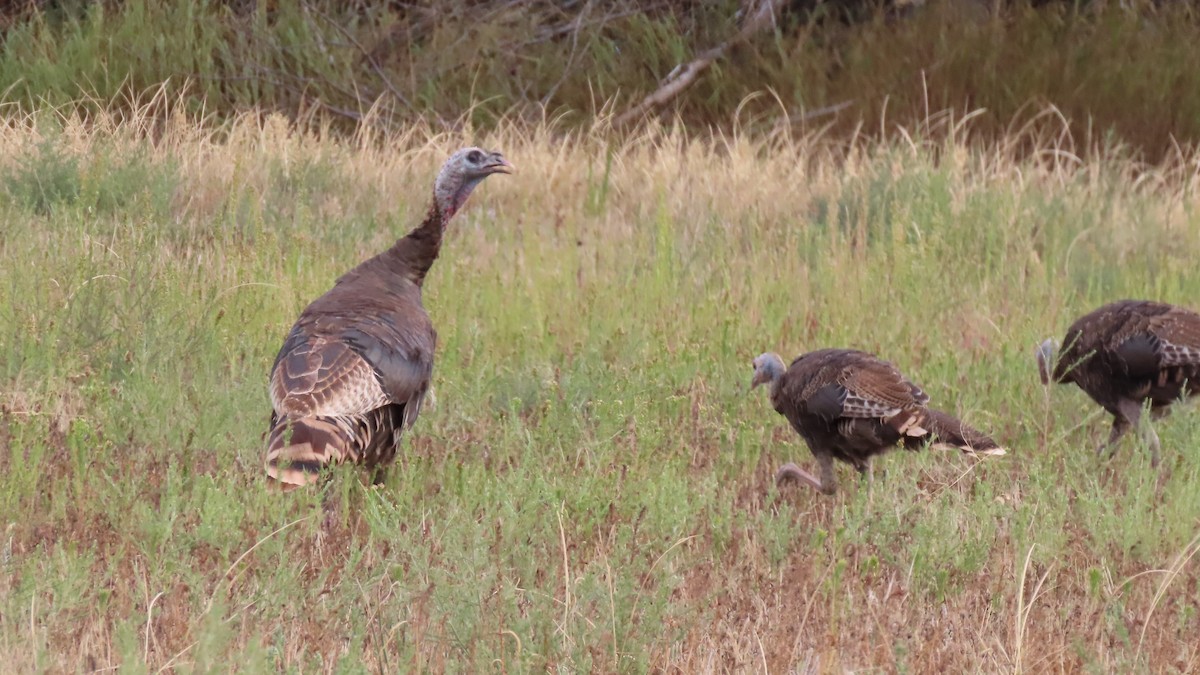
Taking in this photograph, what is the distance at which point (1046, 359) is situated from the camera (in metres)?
6.96

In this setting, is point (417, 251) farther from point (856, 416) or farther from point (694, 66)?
point (694, 66)

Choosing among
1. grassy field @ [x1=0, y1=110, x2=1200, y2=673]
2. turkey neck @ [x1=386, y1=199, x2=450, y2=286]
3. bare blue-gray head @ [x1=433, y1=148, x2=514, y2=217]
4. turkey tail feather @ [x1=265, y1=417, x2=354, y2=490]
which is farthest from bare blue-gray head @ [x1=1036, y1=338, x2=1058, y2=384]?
turkey tail feather @ [x1=265, y1=417, x2=354, y2=490]

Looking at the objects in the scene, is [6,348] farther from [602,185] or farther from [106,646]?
[602,185]

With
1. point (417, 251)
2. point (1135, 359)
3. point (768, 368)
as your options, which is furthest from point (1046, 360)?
point (417, 251)

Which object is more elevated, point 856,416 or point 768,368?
point 856,416

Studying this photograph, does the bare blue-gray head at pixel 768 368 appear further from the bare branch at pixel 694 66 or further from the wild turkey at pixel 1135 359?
the bare branch at pixel 694 66

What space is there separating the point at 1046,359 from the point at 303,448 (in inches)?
141

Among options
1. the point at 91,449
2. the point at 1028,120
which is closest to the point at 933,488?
the point at 91,449

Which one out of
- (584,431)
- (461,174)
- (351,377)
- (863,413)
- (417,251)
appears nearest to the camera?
(351,377)

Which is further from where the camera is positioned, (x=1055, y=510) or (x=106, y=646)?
(x=1055, y=510)

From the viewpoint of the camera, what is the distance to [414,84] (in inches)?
511

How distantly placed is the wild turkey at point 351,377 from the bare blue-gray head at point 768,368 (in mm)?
1402

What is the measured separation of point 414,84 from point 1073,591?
30.1 feet

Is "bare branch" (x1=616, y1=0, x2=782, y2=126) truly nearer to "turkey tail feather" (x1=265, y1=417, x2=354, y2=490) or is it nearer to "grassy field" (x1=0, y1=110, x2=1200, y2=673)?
"grassy field" (x1=0, y1=110, x2=1200, y2=673)
